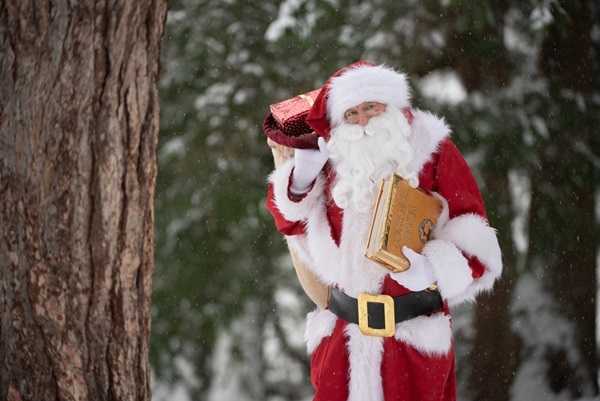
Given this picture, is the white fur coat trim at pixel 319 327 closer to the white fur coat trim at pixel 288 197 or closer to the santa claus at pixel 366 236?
the santa claus at pixel 366 236

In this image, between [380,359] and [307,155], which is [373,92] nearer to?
[307,155]

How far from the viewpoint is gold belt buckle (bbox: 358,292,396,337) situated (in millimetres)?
2604

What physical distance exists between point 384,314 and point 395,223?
1.22 ft


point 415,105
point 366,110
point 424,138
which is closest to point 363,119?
point 366,110

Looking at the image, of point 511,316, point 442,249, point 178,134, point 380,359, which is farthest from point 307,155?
point 511,316

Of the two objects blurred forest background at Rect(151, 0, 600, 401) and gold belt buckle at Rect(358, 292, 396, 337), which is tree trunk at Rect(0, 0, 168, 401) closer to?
gold belt buckle at Rect(358, 292, 396, 337)

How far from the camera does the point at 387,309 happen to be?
260cm

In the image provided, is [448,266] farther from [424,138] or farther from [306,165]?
[306,165]

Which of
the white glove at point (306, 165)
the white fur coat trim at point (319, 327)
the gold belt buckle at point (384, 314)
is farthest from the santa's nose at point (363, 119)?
the white fur coat trim at point (319, 327)

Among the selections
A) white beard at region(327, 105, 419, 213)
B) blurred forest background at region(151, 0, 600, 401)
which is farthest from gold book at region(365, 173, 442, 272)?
blurred forest background at region(151, 0, 600, 401)

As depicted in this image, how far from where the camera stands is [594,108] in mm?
4621

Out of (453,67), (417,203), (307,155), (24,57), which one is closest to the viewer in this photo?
(24,57)

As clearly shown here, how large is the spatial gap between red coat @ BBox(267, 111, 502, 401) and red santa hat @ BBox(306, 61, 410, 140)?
0.15m

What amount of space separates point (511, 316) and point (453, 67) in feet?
5.09
